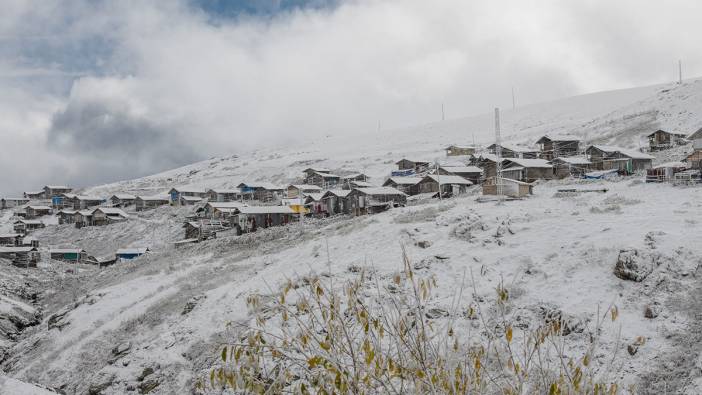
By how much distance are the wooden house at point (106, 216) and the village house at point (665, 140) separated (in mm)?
85093

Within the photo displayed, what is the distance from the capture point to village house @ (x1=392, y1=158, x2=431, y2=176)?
80500 mm

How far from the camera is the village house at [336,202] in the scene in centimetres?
5731

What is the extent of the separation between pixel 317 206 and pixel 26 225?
59.6 meters

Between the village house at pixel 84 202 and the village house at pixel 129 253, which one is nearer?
the village house at pixel 129 253

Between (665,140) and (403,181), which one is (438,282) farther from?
(665,140)

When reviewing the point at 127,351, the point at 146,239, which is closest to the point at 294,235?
the point at 127,351

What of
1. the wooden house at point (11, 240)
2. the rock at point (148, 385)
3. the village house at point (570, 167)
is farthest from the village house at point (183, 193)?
the rock at point (148, 385)

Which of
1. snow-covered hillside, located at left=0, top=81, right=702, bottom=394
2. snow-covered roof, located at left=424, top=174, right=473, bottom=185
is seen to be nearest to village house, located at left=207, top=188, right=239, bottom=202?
snow-covered hillside, located at left=0, top=81, right=702, bottom=394

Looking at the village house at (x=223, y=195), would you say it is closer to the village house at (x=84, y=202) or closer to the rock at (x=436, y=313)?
the village house at (x=84, y=202)

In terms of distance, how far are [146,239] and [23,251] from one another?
14.5 m

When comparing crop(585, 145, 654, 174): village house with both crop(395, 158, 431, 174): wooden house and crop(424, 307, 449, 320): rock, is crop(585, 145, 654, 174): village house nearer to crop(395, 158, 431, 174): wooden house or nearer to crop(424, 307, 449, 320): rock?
crop(395, 158, 431, 174): wooden house

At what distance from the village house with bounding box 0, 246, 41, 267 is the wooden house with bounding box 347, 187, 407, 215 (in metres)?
40.3

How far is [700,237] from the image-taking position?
60.3ft

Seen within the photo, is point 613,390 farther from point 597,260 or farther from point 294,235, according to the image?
point 294,235
